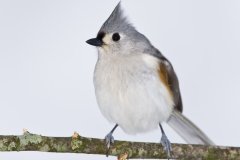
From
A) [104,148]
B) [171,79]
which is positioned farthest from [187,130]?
[104,148]

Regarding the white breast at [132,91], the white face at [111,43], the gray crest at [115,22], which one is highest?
the gray crest at [115,22]

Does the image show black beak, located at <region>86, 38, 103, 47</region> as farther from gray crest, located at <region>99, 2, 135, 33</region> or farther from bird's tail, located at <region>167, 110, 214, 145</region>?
bird's tail, located at <region>167, 110, 214, 145</region>

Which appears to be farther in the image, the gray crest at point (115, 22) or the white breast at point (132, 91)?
the gray crest at point (115, 22)

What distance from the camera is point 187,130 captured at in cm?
258

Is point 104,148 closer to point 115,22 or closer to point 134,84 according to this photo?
point 134,84

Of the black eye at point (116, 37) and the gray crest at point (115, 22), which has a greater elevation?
the gray crest at point (115, 22)

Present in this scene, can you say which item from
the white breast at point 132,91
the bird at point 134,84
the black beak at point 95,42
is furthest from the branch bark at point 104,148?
the black beak at point 95,42

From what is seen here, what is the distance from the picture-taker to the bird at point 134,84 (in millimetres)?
2428

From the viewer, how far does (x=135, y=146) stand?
2154mm

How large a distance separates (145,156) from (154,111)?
0.39 metres

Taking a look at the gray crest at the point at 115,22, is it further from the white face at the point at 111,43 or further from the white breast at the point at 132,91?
the white breast at the point at 132,91

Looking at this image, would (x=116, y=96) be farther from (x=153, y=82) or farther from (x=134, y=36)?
(x=134, y=36)

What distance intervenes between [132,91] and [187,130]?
407 millimetres

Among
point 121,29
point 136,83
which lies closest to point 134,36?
point 121,29
